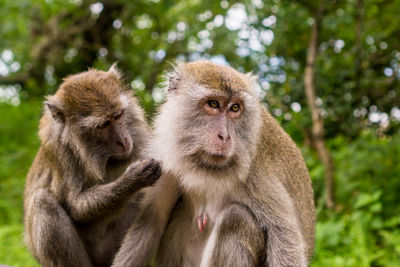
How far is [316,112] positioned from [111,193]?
436 centimetres

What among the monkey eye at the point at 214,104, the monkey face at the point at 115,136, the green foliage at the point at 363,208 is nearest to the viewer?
the monkey eye at the point at 214,104

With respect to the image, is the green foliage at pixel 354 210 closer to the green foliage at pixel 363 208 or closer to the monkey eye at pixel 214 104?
the green foliage at pixel 363 208

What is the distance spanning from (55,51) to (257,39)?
8.27m

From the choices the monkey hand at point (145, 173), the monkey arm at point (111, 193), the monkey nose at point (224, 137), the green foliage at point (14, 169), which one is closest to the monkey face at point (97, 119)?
the monkey arm at point (111, 193)

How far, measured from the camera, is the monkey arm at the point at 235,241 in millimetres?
3699

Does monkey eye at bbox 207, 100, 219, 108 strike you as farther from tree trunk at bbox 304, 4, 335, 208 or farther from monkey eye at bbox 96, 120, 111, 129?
tree trunk at bbox 304, 4, 335, 208

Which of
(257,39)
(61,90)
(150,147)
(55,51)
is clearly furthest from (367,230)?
(55,51)

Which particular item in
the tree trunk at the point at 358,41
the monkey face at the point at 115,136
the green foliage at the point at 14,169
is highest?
the tree trunk at the point at 358,41

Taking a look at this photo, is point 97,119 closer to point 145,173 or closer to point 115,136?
point 115,136

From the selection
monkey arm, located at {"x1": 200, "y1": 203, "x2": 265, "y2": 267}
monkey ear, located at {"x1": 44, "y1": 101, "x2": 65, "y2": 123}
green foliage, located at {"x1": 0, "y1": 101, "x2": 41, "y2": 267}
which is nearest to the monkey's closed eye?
monkey ear, located at {"x1": 44, "y1": 101, "x2": 65, "y2": 123}

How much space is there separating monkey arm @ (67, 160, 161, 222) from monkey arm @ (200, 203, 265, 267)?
690 mm

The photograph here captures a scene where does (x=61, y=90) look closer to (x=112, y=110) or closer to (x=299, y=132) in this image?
(x=112, y=110)

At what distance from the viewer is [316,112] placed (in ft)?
24.9

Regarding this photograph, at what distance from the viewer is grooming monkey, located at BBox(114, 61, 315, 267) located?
3.73 m
